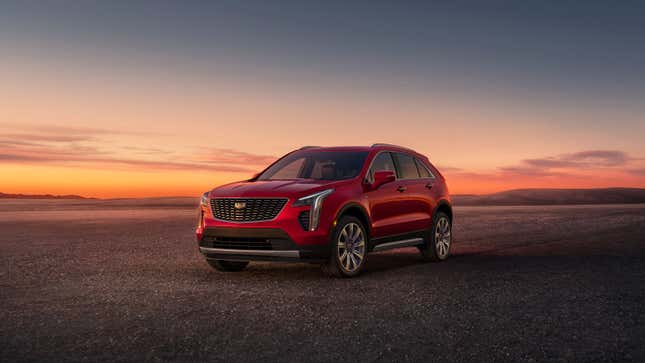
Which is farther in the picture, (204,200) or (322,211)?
(204,200)

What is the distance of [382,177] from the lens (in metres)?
10.4

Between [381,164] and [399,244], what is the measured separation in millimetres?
1295

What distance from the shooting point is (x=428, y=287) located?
29.7 feet

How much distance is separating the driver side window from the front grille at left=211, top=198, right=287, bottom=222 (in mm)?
1712

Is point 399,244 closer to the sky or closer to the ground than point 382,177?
closer to the ground

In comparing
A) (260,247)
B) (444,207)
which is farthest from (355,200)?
(444,207)

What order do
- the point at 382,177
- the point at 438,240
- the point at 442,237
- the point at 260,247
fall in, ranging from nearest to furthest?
the point at 260,247, the point at 382,177, the point at 438,240, the point at 442,237

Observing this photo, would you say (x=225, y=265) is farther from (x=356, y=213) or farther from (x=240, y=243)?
(x=356, y=213)

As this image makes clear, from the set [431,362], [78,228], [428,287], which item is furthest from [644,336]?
[78,228]

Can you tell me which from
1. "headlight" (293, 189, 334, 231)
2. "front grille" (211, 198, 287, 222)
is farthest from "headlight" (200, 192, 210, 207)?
"headlight" (293, 189, 334, 231)

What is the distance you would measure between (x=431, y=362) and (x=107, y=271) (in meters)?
6.74

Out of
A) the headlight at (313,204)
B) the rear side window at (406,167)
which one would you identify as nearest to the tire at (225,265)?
the headlight at (313,204)

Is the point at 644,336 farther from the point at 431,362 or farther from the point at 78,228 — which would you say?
the point at 78,228

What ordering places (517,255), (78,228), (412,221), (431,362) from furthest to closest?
(78,228)
(517,255)
(412,221)
(431,362)
